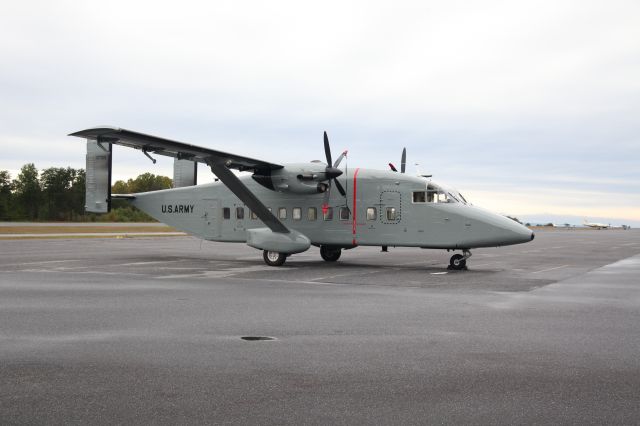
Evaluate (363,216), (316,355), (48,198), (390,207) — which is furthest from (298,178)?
(48,198)

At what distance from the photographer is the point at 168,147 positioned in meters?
21.1

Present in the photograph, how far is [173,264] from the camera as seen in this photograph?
2314 centimetres

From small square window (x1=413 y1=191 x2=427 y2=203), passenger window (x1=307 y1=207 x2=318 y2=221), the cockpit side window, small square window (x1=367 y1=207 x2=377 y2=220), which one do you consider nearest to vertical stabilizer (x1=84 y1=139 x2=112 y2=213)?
passenger window (x1=307 y1=207 x2=318 y2=221)

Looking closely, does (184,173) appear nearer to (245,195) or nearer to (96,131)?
(245,195)

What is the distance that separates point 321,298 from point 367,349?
17.6ft

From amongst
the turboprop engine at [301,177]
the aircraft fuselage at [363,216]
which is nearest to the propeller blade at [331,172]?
the turboprop engine at [301,177]

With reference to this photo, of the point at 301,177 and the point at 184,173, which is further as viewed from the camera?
the point at 184,173

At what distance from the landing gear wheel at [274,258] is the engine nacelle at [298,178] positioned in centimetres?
269

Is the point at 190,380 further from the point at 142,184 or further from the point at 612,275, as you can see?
the point at 142,184

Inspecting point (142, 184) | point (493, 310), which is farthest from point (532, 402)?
point (142, 184)

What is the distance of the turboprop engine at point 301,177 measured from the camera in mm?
22906

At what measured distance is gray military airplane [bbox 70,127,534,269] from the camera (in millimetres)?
20984

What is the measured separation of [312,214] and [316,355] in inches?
657

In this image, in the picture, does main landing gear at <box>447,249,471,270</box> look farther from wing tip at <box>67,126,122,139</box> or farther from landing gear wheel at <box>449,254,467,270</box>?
wing tip at <box>67,126,122,139</box>
